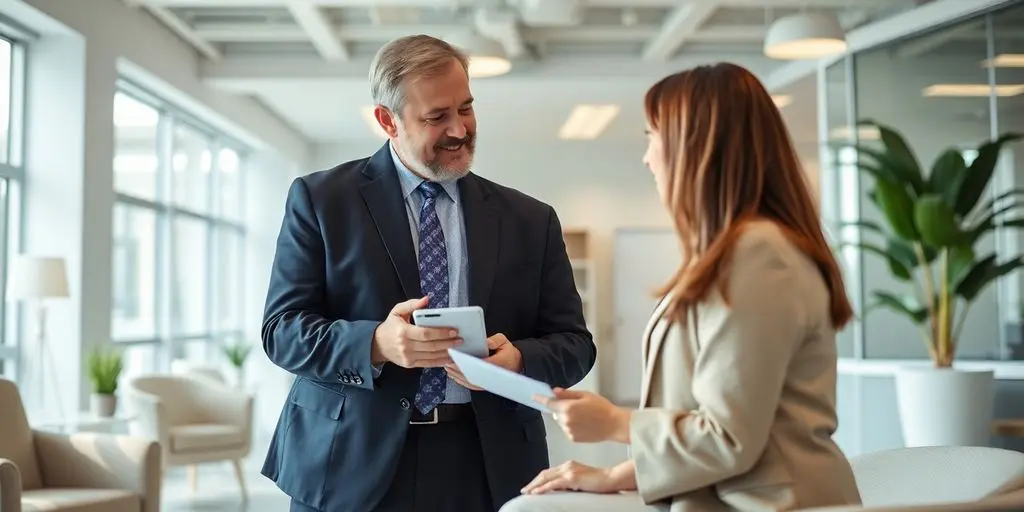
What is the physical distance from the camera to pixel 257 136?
11070mm

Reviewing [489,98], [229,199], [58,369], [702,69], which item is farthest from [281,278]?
[229,199]

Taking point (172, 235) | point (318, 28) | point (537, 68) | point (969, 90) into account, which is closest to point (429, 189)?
point (969, 90)

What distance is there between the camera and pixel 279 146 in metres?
12.0

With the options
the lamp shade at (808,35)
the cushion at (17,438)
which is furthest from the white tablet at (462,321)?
the lamp shade at (808,35)

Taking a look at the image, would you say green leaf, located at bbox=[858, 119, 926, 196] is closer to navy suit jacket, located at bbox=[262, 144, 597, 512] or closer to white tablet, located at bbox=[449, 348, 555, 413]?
navy suit jacket, located at bbox=[262, 144, 597, 512]

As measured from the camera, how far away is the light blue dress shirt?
221 cm

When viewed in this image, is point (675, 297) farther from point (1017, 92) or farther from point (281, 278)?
point (1017, 92)

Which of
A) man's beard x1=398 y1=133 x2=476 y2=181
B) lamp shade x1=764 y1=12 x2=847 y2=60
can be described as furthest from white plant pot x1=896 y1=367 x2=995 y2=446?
man's beard x1=398 y1=133 x2=476 y2=181

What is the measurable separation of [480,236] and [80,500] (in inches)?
108

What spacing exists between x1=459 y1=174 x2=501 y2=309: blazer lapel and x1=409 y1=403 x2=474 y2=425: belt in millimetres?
A: 209

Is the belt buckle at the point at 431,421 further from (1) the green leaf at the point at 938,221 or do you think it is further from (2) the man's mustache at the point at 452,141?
(1) the green leaf at the point at 938,221

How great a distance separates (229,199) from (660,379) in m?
10.7

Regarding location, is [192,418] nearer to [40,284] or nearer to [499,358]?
[40,284]

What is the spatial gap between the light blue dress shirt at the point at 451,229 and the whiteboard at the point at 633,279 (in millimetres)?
11678
